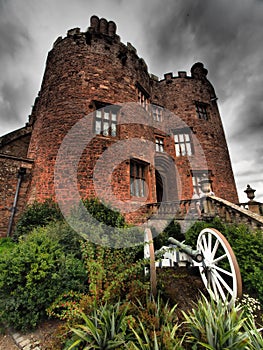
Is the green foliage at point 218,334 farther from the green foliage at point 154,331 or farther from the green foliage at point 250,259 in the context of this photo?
the green foliage at point 250,259

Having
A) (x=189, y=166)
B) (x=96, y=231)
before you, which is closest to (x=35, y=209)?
(x=96, y=231)

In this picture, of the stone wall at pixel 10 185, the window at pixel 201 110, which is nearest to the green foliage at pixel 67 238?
the stone wall at pixel 10 185

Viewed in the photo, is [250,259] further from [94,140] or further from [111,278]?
[94,140]

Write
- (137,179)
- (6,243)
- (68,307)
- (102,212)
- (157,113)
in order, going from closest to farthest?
(68,307), (6,243), (102,212), (137,179), (157,113)

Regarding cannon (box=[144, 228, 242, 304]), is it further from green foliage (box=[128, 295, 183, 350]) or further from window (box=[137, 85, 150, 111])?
window (box=[137, 85, 150, 111])

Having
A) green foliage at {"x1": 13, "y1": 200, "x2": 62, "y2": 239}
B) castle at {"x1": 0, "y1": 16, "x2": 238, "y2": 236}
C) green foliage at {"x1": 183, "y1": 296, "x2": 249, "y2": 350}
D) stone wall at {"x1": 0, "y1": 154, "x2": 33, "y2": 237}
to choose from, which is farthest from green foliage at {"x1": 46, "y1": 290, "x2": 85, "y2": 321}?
stone wall at {"x1": 0, "y1": 154, "x2": 33, "y2": 237}

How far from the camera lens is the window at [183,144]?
13.1 meters

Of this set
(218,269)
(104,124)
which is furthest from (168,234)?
(104,124)

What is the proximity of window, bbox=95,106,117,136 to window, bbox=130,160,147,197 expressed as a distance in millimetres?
1877

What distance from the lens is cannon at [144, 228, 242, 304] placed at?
3076 millimetres

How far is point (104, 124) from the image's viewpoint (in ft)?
28.6

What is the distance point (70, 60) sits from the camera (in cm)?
923

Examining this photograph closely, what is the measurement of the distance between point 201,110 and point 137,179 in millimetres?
9397

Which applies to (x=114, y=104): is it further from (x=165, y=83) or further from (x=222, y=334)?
(x=222, y=334)
